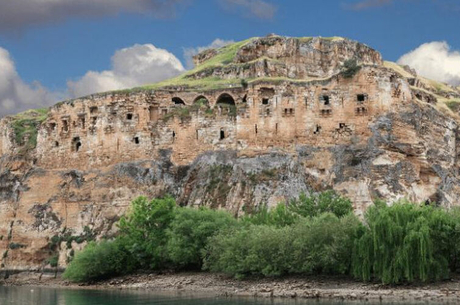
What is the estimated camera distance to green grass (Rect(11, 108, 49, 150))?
9088 cm

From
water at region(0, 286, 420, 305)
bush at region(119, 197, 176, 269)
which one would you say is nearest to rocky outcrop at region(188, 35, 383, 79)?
bush at region(119, 197, 176, 269)

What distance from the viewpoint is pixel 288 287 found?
57.8m

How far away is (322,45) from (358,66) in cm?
1413

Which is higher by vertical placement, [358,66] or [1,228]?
[358,66]

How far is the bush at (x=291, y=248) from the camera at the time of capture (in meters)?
57.1

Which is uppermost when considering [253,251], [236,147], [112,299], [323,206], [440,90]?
[440,90]

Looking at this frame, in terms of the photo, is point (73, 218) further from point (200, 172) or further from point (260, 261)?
point (260, 261)

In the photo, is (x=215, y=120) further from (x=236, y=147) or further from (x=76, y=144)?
(x=76, y=144)

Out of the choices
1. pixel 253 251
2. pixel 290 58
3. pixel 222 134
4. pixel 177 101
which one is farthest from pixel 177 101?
pixel 253 251

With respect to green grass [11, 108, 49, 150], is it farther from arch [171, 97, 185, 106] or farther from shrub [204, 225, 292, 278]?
shrub [204, 225, 292, 278]

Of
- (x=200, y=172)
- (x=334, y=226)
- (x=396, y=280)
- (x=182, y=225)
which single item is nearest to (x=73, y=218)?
(x=200, y=172)

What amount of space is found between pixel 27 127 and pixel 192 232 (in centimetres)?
3501

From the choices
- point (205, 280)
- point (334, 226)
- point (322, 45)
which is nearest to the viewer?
point (334, 226)

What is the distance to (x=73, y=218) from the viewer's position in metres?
83.9
